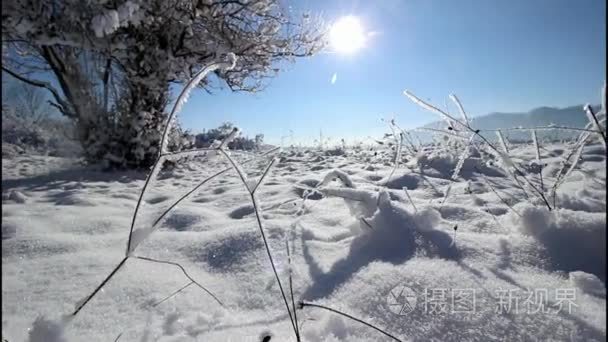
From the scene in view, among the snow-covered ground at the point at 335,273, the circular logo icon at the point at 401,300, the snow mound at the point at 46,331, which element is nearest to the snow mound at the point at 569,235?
the snow-covered ground at the point at 335,273

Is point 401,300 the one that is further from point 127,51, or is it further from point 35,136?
point 35,136

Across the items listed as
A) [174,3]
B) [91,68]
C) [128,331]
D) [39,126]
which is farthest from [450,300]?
[39,126]

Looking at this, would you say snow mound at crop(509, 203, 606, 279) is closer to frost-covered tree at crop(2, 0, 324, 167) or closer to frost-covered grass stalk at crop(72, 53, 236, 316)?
frost-covered grass stalk at crop(72, 53, 236, 316)

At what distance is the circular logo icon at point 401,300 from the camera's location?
28.7 inches

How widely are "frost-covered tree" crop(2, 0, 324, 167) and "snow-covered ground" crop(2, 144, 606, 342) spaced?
2.03 meters

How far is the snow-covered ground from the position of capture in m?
0.68

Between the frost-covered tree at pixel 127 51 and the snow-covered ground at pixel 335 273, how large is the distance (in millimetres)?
2029

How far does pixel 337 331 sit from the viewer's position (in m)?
0.67

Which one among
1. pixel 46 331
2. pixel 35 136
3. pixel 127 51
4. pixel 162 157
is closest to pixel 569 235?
pixel 162 157

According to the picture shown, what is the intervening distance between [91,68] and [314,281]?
4.69 meters

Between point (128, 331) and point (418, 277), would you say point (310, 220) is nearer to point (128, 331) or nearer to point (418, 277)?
point (418, 277)

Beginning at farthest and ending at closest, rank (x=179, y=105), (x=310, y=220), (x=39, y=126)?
(x=39, y=126)
(x=310, y=220)
(x=179, y=105)

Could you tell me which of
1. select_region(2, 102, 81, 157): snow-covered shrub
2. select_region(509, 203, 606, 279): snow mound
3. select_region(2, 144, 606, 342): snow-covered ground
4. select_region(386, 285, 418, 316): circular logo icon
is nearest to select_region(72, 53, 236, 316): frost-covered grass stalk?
select_region(2, 144, 606, 342): snow-covered ground

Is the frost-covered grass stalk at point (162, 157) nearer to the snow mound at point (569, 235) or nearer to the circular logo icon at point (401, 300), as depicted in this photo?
the circular logo icon at point (401, 300)
